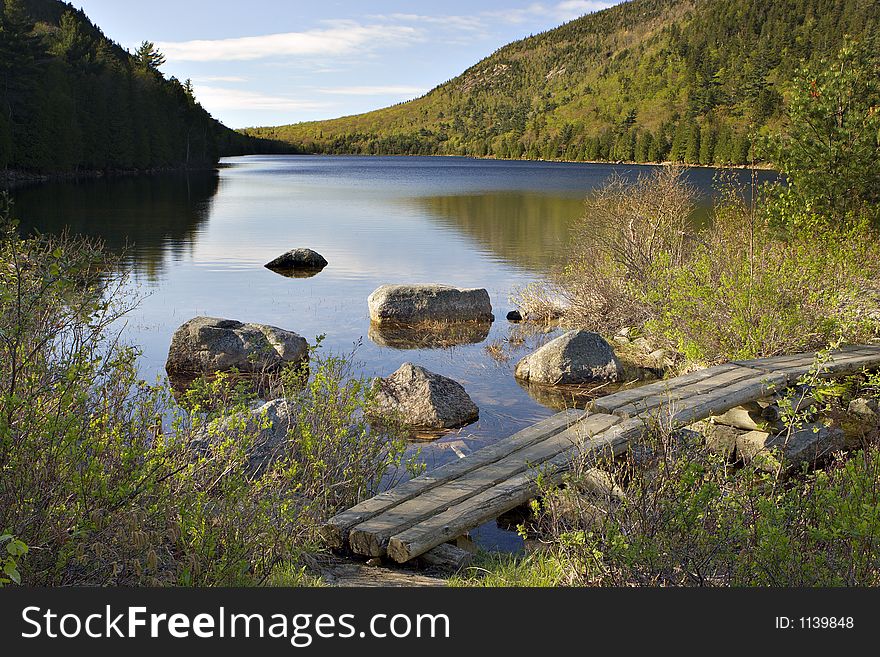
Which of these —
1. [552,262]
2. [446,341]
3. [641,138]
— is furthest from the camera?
[641,138]

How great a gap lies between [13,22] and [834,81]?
6249 cm

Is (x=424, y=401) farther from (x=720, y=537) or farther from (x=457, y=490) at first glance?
(x=720, y=537)

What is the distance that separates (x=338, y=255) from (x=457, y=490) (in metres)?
22.9

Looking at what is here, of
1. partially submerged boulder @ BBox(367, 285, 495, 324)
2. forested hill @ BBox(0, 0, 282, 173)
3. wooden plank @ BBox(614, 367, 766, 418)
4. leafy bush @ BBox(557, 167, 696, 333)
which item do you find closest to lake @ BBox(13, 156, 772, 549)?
partially submerged boulder @ BBox(367, 285, 495, 324)

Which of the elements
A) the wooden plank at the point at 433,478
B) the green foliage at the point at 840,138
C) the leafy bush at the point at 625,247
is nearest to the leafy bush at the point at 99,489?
the wooden plank at the point at 433,478

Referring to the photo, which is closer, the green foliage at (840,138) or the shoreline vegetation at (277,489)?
the shoreline vegetation at (277,489)

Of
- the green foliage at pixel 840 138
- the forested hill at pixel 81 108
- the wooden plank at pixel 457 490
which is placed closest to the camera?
the wooden plank at pixel 457 490

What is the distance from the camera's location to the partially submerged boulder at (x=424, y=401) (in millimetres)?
10602

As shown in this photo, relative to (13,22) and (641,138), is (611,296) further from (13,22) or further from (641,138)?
(641,138)

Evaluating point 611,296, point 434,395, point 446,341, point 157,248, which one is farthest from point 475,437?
point 157,248

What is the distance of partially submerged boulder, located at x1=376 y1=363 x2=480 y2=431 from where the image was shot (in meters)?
10.6

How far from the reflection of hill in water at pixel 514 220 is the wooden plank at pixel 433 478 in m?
15.7

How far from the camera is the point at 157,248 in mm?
29578

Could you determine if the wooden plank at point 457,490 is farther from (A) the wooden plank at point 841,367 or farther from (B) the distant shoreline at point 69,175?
(B) the distant shoreline at point 69,175
